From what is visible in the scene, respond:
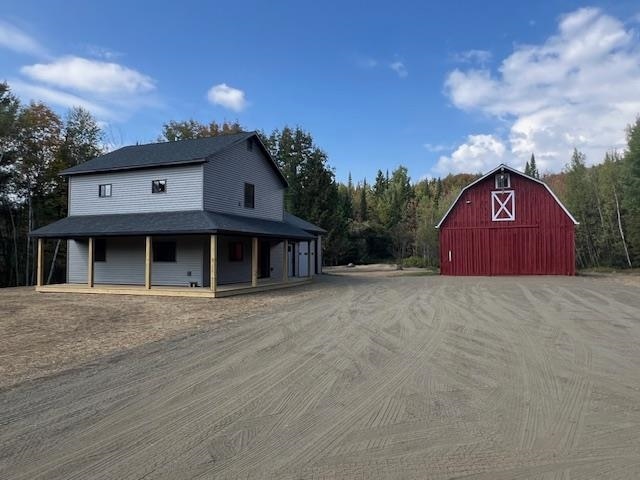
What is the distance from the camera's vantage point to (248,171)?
2052 centimetres

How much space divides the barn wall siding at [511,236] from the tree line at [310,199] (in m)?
7.98

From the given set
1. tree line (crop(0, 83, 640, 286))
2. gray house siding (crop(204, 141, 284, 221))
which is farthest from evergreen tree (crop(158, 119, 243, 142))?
gray house siding (crop(204, 141, 284, 221))

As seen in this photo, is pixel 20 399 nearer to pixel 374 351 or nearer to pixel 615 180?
pixel 374 351

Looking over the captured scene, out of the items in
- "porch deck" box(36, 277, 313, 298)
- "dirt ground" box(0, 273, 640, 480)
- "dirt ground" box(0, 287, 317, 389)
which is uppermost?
"porch deck" box(36, 277, 313, 298)

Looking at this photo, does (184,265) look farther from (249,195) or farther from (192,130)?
(192,130)

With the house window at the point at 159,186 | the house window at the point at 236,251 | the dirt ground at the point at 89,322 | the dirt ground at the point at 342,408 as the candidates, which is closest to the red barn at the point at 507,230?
the house window at the point at 236,251

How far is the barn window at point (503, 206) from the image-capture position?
25516mm

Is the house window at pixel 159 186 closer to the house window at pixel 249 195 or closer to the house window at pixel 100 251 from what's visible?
the house window at pixel 249 195

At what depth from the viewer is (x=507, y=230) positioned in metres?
25.5

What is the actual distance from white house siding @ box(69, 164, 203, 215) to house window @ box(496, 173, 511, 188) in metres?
16.4

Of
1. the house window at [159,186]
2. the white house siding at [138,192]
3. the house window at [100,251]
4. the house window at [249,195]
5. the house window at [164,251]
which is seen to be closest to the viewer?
the white house siding at [138,192]

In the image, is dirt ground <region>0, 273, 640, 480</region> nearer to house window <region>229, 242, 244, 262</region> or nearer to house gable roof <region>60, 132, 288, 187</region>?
house gable roof <region>60, 132, 288, 187</region>

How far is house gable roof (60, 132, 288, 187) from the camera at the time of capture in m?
18.0

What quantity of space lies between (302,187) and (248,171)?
22609 millimetres
